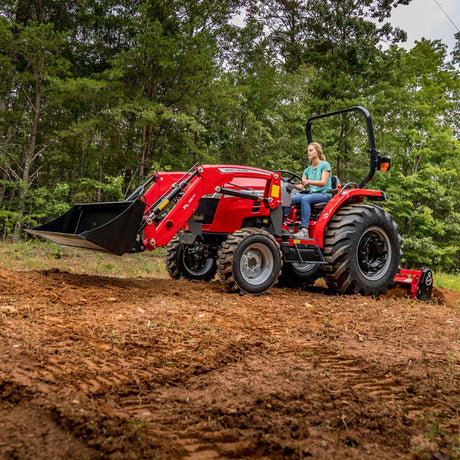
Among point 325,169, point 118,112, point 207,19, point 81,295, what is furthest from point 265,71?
point 81,295

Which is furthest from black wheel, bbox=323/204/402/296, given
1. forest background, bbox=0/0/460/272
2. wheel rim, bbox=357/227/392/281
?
forest background, bbox=0/0/460/272

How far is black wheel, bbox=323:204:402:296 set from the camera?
632cm

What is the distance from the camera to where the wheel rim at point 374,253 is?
674cm

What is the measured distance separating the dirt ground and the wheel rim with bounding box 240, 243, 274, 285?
1.18m

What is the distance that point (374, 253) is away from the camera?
6988 mm

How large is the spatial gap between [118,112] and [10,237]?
5.32 metres

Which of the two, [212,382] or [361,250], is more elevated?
[361,250]

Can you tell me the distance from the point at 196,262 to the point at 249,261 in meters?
1.49

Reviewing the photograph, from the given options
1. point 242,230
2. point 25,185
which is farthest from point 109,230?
point 25,185

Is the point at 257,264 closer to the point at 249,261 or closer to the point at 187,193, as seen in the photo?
the point at 249,261

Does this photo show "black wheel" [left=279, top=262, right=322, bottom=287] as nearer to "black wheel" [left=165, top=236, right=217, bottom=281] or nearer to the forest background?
"black wheel" [left=165, top=236, right=217, bottom=281]

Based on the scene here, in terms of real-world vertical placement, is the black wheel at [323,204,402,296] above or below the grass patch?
above

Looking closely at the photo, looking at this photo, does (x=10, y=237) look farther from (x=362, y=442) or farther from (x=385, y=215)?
(x=362, y=442)

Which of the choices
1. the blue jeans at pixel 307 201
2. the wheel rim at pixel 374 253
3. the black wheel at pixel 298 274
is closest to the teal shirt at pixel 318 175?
the blue jeans at pixel 307 201
